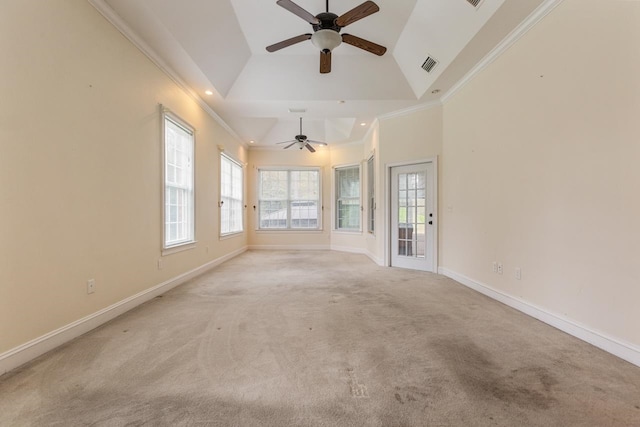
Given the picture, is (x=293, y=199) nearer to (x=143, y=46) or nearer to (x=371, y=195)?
(x=371, y=195)

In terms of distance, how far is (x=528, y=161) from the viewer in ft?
9.29

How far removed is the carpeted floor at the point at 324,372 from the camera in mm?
1394

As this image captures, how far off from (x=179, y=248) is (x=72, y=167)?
6.20 ft

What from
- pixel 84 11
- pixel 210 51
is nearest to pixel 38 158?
pixel 84 11

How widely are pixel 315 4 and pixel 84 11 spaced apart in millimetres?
2289

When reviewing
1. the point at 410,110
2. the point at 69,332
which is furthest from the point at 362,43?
the point at 69,332

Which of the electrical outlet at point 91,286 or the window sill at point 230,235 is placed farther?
the window sill at point 230,235

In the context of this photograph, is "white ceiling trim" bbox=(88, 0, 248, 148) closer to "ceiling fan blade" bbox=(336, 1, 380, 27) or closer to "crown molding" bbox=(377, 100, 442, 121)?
"ceiling fan blade" bbox=(336, 1, 380, 27)

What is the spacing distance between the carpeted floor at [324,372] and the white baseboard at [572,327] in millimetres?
81

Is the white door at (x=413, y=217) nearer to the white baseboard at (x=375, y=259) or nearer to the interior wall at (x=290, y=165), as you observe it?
the white baseboard at (x=375, y=259)

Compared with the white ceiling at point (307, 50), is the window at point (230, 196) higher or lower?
lower

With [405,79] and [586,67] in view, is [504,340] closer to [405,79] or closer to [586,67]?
[586,67]

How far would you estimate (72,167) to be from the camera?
224cm

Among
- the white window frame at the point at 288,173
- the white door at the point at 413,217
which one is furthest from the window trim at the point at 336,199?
the white door at the point at 413,217
